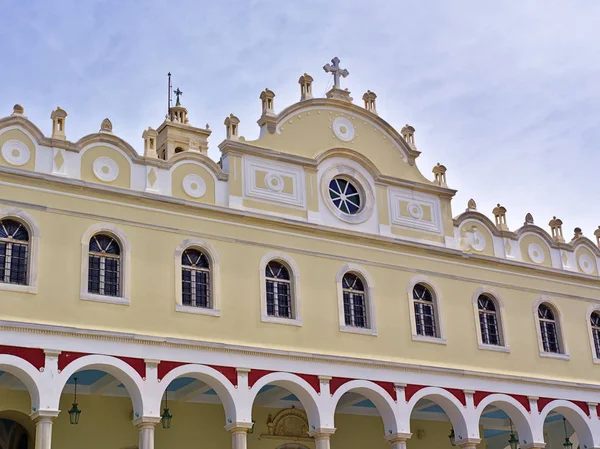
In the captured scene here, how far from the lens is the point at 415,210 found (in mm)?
24438

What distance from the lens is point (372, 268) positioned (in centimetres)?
2289

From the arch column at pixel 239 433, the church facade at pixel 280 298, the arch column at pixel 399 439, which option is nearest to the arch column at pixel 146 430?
the church facade at pixel 280 298

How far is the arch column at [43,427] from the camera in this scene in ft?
57.1

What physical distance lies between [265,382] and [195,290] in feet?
8.01

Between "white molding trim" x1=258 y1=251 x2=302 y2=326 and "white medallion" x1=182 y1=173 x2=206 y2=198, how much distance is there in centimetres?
202

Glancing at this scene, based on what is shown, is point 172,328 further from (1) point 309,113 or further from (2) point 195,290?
(1) point 309,113

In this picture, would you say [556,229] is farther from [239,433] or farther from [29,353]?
[29,353]

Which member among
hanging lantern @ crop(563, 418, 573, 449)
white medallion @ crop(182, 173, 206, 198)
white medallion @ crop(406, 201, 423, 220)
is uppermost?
white medallion @ crop(406, 201, 423, 220)

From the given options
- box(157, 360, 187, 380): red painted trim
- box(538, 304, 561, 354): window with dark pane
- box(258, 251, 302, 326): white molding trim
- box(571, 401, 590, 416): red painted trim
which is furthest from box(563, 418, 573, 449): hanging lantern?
box(157, 360, 187, 380): red painted trim

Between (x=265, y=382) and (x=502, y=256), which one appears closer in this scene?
(x=265, y=382)

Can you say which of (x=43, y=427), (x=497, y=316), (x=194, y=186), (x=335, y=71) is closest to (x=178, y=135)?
(x=335, y=71)

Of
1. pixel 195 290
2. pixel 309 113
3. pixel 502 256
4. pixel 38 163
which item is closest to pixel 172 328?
pixel 195 290

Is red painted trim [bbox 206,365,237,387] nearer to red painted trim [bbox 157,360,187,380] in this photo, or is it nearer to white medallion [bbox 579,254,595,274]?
red painted trim [bbox 157,360,187,380]

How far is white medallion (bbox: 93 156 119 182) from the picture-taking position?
65.5 ft
